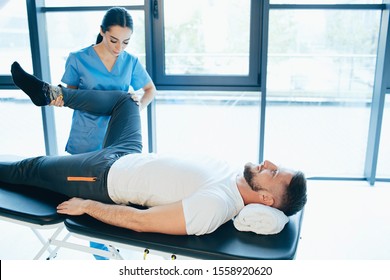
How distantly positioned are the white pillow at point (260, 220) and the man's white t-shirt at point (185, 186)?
0.17ft

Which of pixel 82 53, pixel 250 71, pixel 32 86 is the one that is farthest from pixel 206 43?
pixel 32 86

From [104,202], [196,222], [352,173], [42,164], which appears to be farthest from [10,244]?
[352,173]

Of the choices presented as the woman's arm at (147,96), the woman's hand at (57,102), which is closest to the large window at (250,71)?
the woman's arm at (147,96)

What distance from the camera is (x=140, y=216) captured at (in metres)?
1.20

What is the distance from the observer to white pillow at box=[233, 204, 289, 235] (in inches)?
47.3

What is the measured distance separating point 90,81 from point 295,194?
119cm

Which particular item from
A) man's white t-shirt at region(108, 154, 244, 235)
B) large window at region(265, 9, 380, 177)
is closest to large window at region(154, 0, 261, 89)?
large window at region(265, 9, 380, 177)

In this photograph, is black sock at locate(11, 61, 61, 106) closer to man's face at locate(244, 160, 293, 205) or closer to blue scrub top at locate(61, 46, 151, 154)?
blue scrub top at locate(61, 46, 151, 154)

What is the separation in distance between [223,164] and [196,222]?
Result: 371mm

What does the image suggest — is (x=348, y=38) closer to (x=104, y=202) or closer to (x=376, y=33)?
(x=376, y=33)

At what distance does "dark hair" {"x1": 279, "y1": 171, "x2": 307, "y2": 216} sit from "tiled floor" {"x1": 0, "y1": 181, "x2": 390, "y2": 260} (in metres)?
0.70

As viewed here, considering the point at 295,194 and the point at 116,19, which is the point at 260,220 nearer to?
the point at 295,194

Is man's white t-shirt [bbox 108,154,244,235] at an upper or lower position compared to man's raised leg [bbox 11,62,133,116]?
lower

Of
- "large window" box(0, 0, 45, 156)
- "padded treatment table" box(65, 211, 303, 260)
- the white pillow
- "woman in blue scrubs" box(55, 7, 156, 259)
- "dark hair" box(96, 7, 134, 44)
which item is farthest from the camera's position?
"large window" box(0, 0, 45, 156)
